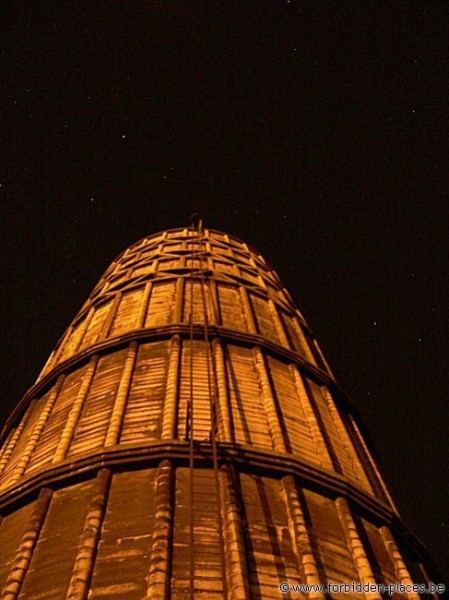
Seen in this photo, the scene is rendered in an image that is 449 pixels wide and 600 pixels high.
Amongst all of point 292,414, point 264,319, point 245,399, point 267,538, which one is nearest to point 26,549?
point 267,538

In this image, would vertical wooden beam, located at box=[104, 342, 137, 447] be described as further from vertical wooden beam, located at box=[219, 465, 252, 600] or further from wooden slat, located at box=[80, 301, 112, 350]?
wooden slat, located at box=[80, 301, 112, 350]

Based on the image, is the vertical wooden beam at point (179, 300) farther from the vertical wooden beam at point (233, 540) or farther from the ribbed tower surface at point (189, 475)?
the vertical wooden beam at point (233, 540)

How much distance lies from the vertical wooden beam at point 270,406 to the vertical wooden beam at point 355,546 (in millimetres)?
1301

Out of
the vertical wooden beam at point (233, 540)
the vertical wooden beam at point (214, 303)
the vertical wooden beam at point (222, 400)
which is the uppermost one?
the vertical wooden beam at point (214, 303)

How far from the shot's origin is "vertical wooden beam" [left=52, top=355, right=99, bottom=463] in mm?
10625

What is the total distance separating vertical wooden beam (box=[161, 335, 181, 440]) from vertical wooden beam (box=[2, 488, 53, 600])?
2.02 meters

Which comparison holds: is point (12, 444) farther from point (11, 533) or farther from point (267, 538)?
point (267, 538)

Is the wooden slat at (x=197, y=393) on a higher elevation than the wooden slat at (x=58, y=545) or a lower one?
higher

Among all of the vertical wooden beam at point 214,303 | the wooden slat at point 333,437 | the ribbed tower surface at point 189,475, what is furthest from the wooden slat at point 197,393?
the wooden slat at point 333,437

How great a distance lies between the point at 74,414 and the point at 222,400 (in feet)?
8.99

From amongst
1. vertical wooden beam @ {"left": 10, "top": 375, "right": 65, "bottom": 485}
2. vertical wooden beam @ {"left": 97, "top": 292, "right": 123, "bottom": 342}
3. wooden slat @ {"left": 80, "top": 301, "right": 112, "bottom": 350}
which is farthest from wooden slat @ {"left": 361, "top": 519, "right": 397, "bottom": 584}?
wooden slat @ {"left": 80, "top": 301, "right": 112, "bottom": 350}

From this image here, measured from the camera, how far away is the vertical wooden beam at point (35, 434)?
11.1 m

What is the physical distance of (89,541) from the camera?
8.12 meters

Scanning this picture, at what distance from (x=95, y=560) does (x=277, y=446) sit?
3733 mm
